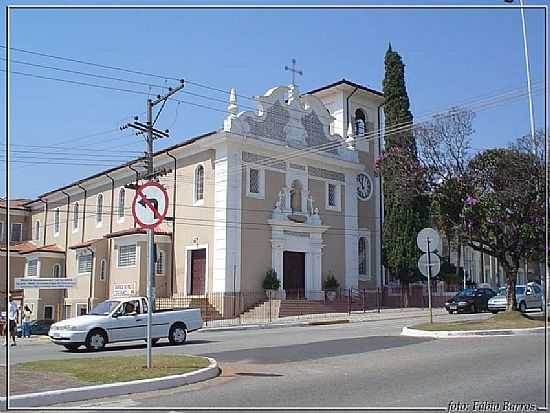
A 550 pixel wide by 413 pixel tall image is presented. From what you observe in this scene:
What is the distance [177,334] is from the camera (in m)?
21.7

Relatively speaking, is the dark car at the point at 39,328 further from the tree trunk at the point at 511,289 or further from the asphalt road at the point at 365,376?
the tree trunk at the point at 511,289

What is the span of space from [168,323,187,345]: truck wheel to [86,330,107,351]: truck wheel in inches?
85.1

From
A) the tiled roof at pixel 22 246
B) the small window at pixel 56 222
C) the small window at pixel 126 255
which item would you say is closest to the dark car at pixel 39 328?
the small window at pixel 126 255

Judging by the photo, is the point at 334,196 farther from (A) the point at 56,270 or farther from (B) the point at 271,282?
(A) the point at 56,270

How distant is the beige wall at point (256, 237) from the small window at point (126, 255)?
7.60 meters

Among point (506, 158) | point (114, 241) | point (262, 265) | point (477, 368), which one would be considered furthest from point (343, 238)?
point (477, 368)

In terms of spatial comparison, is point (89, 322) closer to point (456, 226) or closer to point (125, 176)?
point (456, 226)

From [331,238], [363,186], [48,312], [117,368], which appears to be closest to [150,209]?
[117,368]

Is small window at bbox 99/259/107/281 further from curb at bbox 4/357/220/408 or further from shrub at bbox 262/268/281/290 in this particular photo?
curb at bbox 4/357/220/408

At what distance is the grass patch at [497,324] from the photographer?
2119 centimetres

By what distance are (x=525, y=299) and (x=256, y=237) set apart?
15344 mm

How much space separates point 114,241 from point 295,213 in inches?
477

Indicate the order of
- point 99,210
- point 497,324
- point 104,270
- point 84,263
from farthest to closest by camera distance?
point 99,210, point 84,263, point 104,270, point 497,324

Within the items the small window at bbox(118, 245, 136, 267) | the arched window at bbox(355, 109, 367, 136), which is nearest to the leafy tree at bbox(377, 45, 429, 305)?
the arched window at bbox(355, 109, 367, 136)
